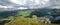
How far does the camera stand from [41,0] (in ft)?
4.73

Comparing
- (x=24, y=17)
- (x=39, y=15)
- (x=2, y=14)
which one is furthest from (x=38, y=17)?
(x=2, y=14)

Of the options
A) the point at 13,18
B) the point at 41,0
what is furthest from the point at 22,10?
the point at 41,0

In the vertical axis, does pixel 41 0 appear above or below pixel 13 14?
above

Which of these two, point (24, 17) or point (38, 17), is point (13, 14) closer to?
point (24, 17)

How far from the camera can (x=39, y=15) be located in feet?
4.70

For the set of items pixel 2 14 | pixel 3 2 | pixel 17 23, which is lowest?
pixel 17 23

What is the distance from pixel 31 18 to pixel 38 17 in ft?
0.28

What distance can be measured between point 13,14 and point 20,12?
85mm

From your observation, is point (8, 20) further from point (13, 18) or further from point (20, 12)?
point (20, 12)

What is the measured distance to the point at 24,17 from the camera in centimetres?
141

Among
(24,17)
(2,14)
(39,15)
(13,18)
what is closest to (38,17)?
(39,15)

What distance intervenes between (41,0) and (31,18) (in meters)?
0.25

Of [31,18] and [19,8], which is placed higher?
[19,8]

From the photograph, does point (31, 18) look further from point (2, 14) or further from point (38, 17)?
point (2, 14)
